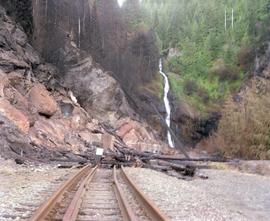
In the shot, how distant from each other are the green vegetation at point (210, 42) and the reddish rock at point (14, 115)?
166 feet

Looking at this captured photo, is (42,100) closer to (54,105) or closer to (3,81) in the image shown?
(54,105)

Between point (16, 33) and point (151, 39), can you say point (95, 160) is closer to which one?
point (16, 33)

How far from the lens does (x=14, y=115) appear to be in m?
31.7

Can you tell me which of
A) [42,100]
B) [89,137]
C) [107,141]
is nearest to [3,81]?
[42,100]

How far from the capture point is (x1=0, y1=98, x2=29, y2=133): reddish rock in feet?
102

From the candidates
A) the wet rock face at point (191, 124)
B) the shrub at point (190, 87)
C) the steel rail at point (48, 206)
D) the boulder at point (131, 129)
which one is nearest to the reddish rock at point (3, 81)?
the boulder at point (131, 129)

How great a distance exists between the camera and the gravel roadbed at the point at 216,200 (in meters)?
10.4

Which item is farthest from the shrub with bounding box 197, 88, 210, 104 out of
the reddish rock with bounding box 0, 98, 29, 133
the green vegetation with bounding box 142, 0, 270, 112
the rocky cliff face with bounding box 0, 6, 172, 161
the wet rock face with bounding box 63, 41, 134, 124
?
the reddish rock with bounding box 0, 98, 29, 133

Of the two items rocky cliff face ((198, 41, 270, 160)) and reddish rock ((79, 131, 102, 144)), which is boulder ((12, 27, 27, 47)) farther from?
rocky cliff face ((198, 41, 270, 160))

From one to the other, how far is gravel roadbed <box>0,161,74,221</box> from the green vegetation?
64.6m

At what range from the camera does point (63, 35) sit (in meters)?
54.9

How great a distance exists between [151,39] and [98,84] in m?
39.1

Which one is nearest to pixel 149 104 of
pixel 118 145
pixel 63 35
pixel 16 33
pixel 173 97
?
pixel 173 97

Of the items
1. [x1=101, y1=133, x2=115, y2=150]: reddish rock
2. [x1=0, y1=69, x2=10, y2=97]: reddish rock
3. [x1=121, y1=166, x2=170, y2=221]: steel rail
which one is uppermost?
[x1=0, y1=69, x2=10, y2=97]: reddish rock
